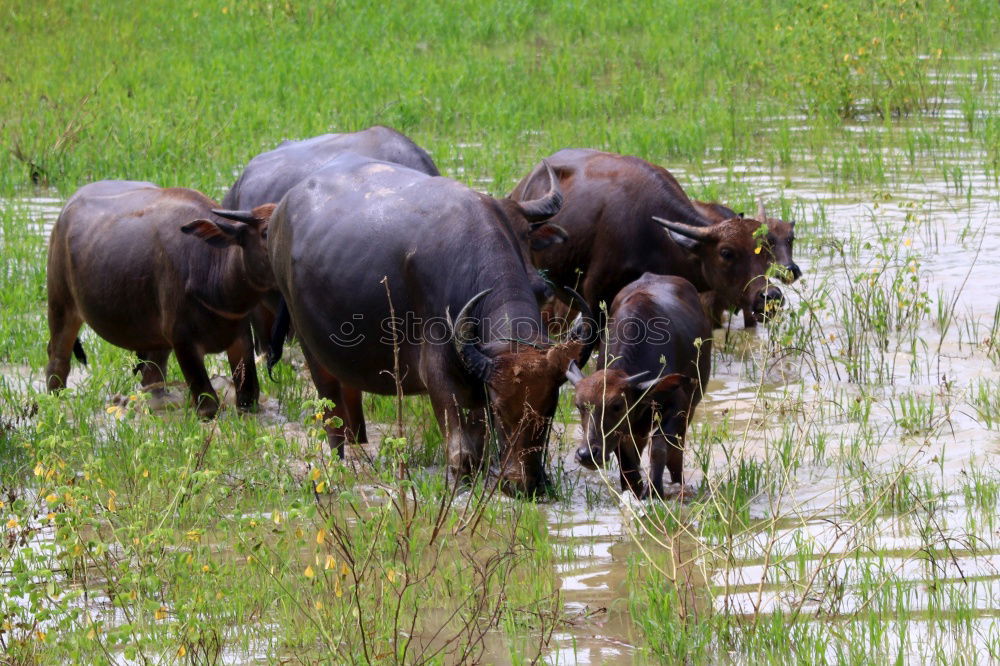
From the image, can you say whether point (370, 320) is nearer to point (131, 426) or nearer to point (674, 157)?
point (131, 426)

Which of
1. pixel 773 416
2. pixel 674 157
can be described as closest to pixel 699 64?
pixel 674 157

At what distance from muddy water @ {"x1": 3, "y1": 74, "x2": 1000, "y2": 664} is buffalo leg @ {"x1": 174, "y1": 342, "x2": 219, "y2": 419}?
3.34 ft

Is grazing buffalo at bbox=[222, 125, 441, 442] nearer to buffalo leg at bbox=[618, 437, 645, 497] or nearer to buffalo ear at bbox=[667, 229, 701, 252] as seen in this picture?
buffalo ear at bbox=[667, 229, 701, 252]

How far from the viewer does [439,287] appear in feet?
20.9

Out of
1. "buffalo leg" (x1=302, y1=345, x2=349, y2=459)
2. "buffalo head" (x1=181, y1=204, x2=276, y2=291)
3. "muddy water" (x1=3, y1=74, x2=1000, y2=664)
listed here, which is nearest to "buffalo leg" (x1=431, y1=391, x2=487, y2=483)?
"muddy water" (x1=3, y1=74, x2=1000, y2=664)

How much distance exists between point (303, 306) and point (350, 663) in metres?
2.75

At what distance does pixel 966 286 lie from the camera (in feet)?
30.3

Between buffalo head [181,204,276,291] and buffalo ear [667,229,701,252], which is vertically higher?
buffalo head [181,204,276,291]

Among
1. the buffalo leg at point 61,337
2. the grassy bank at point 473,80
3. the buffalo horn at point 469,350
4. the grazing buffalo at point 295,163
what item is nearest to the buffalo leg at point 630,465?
the buffalo horn at point 469,350

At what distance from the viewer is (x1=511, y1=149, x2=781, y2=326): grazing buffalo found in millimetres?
8289

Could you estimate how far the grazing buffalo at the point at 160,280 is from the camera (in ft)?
26.0

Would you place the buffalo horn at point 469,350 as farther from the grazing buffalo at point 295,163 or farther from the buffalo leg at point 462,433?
the grazing buffalo at point 295,163

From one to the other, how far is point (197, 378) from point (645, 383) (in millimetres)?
3057

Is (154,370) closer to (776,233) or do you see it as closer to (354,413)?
(354,413)
